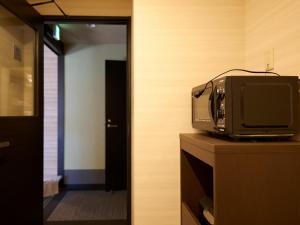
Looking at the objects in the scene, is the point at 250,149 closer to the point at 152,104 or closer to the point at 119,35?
the point at 152,104

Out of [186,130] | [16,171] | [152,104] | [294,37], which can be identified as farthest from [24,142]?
[294,37]

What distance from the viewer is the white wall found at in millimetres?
4016

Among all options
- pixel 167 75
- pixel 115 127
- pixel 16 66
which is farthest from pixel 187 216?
pixel 115 127

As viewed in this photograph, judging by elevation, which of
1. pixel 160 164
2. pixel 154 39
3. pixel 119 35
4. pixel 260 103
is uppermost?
pixel 119 35

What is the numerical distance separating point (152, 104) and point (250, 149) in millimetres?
809

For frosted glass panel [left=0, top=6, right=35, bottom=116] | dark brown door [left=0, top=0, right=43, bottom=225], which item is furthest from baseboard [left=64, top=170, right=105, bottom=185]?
frosted glass panel [left=0, top=6, right=35, bottom=116]

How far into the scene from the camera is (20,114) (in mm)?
1967

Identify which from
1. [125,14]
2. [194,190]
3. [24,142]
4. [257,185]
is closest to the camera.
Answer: [257,185]

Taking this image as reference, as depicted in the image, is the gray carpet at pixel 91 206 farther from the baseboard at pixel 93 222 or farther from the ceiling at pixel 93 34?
the ceiling at pixel 93 34

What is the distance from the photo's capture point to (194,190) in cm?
159

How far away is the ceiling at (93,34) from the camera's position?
3.35 m

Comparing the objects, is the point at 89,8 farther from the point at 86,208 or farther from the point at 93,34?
the point at 86,208

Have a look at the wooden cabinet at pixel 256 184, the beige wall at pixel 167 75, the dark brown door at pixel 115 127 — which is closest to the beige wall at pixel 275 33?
the beige wall at pixel 167 75

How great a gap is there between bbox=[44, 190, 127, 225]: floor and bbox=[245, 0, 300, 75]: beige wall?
7.04ft
